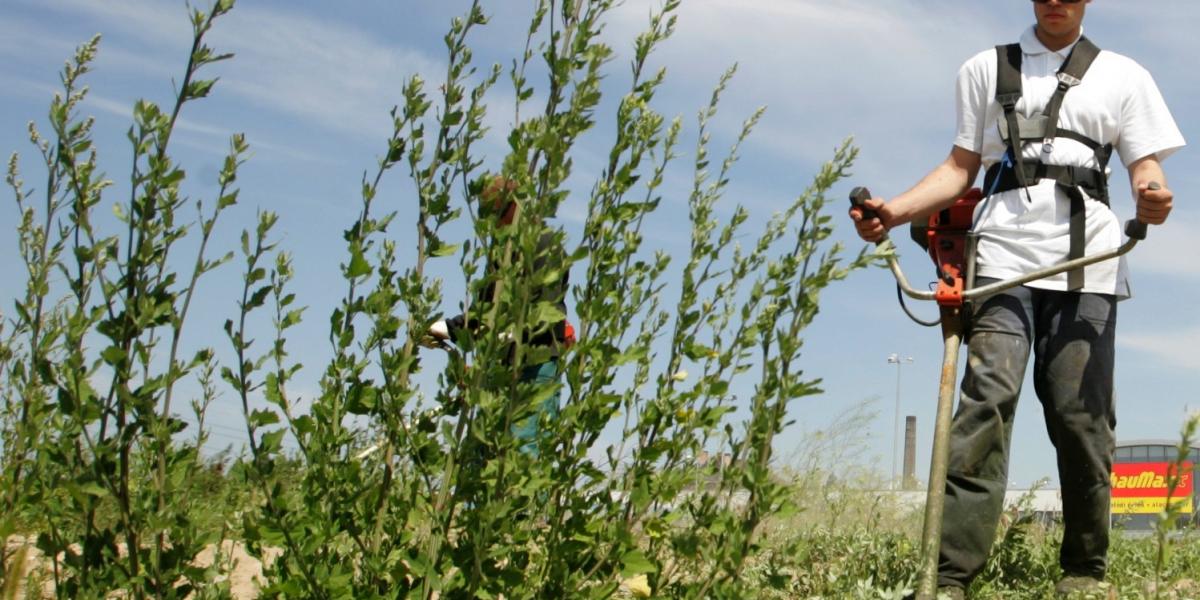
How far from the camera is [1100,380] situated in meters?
4.23

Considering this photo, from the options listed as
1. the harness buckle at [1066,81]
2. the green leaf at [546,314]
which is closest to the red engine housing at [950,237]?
the harness buckle at [1066,81]

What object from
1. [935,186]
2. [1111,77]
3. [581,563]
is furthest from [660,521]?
[1111,77]

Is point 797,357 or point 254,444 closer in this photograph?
point 254,444

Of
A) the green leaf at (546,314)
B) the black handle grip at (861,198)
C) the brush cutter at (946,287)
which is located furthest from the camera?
the black handle grip at (861,198)

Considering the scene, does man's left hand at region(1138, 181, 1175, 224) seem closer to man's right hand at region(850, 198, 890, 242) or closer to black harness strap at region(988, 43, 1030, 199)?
black harness strap at region(988, 43, 1030, 199)

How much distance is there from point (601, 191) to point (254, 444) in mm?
818

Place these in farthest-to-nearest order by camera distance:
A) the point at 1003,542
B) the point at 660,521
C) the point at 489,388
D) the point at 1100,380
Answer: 1. the point at 1003,542
2. the point at 1100,380
3. the point at 660,521
4. the point at 489,388

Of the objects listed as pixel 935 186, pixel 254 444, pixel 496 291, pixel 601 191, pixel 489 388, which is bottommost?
pixel 254 444

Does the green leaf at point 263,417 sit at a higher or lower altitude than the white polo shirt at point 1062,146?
lower

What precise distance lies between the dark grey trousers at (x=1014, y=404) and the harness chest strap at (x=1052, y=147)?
0.17 m

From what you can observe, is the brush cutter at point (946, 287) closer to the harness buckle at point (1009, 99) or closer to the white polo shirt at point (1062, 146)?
the white polo shirt at point (1062, 146)

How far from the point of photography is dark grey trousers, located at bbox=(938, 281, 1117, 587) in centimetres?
412

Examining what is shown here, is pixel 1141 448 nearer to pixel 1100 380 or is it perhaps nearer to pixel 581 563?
pixel 1100 380

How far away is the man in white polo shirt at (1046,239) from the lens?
414 centimetres
